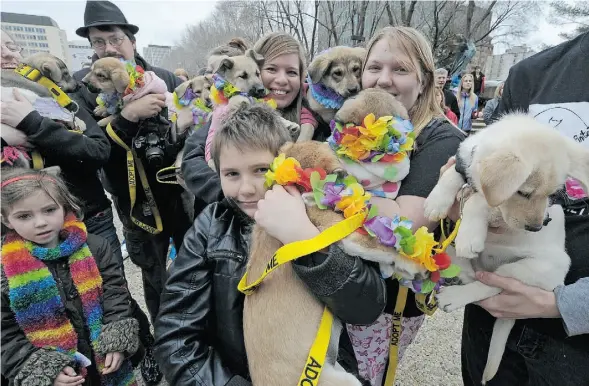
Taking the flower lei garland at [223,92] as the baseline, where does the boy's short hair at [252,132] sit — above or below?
above

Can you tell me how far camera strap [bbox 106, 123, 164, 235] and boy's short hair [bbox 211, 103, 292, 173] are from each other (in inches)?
62.8

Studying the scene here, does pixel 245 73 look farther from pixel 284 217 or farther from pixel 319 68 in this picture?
pixel 284 217

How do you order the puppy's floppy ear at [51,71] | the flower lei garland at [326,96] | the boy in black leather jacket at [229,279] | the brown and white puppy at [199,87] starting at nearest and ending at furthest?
the boy in black leather jacket at [229,279], the flower lei garland at [326,96], the puppy's floppy ear at [51,71], the brown and white puppy at [199,87]

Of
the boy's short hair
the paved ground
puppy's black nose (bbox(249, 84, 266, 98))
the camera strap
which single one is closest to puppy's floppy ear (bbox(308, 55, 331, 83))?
puppy's black nose (bbox(249, 84, 266, 98))

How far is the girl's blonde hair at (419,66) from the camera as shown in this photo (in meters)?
2.19

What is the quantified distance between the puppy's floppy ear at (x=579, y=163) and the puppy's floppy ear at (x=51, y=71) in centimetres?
377

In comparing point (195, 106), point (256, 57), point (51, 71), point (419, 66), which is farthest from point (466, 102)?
point (51, 71)

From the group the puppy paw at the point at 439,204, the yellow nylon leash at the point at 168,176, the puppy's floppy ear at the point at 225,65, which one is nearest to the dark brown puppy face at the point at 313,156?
the puppy paw at the point at 439,204

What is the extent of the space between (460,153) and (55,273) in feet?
8.28

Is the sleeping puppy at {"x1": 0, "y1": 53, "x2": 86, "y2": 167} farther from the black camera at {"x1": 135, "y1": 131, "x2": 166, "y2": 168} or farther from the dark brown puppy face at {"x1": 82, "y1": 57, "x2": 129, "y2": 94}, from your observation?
the black camera at {"x1": 135, "y1": 131, "x2": 166, "y2": 168}

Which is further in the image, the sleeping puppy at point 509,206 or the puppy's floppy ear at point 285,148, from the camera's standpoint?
the puppy's floppy ear at point 285,148

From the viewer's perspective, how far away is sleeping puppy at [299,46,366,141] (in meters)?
3.01

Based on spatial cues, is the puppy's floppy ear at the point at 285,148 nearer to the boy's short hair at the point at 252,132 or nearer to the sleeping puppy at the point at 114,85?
the boy's short hair at the point at 252,132

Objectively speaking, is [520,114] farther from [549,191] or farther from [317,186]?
[317,186]
